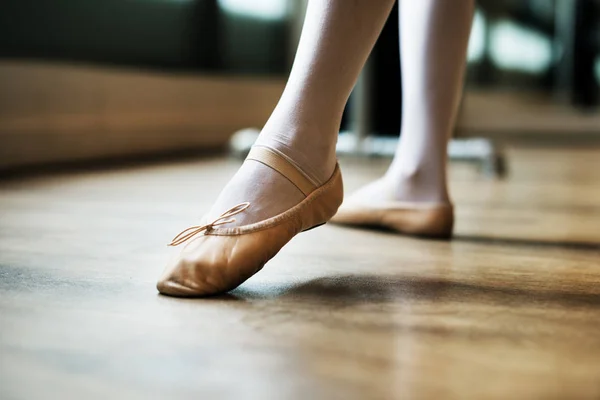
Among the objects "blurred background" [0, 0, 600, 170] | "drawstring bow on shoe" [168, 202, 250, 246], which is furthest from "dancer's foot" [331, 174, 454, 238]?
"blurred background" [0, 0, 600, 170]

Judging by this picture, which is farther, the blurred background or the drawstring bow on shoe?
the blurred background

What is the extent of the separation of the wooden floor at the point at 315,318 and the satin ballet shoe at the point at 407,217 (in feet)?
0.09

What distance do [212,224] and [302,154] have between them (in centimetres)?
12

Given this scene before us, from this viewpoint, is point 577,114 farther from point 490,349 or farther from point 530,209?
point 490,349

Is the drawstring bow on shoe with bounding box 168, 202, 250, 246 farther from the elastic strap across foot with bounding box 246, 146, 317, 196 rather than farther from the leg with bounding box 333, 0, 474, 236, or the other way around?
the leg with bounding box 333, 0, 474, 236

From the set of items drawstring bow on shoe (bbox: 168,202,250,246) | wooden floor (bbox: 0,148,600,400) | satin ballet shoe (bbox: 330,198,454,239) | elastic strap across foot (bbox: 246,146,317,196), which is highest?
elastic strap across foot (bbox: 246,146,317,196)

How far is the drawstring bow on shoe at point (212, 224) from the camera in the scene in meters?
0.65

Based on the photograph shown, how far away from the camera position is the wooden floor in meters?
0.42

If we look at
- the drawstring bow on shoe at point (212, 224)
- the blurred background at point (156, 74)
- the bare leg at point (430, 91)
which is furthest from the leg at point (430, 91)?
the blurred background at point (156, 74)

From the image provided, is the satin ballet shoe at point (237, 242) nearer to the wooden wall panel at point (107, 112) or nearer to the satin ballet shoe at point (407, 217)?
the satin ballet shoe at point (407, 217)

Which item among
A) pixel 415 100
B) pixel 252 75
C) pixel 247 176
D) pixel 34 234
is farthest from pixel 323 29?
pixel 252 75

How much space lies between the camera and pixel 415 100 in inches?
39.3

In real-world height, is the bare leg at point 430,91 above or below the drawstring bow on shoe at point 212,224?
above

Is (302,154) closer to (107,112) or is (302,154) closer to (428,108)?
(428,108)
